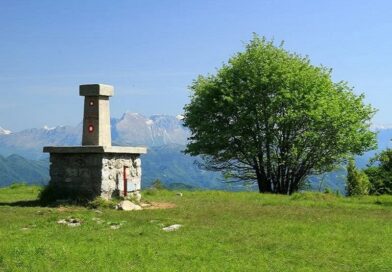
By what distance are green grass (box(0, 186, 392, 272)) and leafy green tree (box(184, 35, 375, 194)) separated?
1639 cm

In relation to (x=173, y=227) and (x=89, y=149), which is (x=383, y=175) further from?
(x=173, y=227)

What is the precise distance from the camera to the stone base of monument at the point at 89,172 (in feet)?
81.0

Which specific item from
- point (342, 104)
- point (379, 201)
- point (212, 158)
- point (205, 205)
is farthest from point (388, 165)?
point (205, 205)

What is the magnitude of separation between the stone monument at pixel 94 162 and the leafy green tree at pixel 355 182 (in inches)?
975

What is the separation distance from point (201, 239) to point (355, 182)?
32754 mm

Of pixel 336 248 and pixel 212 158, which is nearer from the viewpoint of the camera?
pixel 336 248

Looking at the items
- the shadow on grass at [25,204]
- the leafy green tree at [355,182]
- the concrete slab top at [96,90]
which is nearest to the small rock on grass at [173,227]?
the shadow on grass at [25,204]

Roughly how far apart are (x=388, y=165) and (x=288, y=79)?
1577 cm

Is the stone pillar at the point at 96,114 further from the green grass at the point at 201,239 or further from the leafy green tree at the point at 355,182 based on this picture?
the leafy green tree at the point at 355,182

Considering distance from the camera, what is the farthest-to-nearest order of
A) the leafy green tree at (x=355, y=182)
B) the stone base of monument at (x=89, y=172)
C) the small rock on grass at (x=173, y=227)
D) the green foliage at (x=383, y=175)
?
the green foliage at (x=383, y=175)
the leafy green tree at (x=355, y=182)
the stone base of monument at (x=89, y=172)
the small rock on grass at (x=173, y=227)

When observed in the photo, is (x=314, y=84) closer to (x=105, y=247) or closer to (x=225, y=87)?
(x=225, y=87)

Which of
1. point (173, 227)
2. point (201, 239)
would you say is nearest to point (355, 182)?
point (173, 227)

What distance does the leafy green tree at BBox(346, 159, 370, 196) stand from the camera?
147 ft

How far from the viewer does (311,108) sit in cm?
4022
